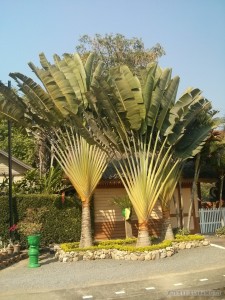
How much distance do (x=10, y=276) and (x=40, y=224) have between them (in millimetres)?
4188

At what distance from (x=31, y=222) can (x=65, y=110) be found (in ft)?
17.1

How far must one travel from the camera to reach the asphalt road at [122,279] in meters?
8.19

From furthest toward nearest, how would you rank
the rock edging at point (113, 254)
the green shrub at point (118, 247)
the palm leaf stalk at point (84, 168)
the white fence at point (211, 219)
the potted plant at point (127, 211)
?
the white fence at point (211, 219)
the potted plant at point (127, 211)
the palm leaf stalk at point (84, 168)
the green shrub at point (118, 247)
the rock edging at point (113, 254)

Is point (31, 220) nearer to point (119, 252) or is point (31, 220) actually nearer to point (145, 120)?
point (119, 252)

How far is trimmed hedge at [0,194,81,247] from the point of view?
15.7 metres

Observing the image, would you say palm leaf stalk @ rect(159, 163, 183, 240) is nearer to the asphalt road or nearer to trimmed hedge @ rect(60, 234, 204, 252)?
trimmed hedge @ rect(60, 234, 204, 252)

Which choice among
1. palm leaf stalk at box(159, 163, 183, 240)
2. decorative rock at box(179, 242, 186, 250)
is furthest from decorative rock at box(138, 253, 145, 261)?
palm leaf stalk at box(159, 163, 183, 240)

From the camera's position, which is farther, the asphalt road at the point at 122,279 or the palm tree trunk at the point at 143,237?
the palm tree trunk at the point at 143,237

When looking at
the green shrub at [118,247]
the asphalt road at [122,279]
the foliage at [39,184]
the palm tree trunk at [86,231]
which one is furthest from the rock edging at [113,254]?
the foliage at [39,184]

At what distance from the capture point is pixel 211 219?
61.8 feet

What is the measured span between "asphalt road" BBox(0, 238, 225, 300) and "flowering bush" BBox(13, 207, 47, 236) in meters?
1.75

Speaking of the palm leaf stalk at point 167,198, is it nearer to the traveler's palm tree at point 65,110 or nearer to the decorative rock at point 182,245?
the decorative rock at point 182,245

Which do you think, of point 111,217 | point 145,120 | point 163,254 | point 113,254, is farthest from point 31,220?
point 145,120

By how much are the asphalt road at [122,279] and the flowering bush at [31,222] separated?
175 centimetres
